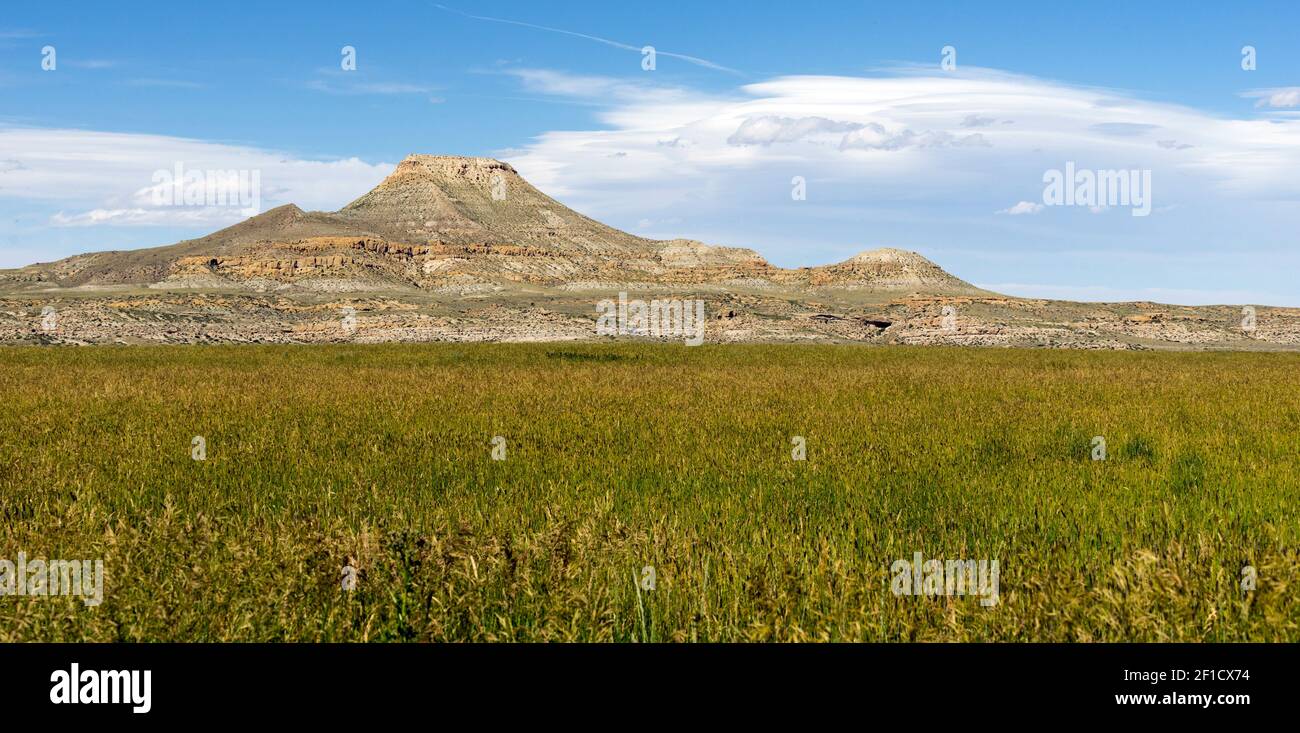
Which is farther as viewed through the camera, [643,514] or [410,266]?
[410,266]

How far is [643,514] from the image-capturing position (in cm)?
807

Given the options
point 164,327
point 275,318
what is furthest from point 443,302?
point 164,327

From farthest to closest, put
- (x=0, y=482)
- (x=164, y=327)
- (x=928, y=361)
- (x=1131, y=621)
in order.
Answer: (x=164, y=327)
(x=928, y=361)
(x=0, y=482)
(x=1131, y=621)

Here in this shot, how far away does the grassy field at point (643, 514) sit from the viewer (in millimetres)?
5531

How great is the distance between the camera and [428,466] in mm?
10859

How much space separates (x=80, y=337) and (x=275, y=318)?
25.4 meters

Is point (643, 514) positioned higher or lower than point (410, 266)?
lower

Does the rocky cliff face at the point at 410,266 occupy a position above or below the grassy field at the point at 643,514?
above

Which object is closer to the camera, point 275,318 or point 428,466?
point 428,466

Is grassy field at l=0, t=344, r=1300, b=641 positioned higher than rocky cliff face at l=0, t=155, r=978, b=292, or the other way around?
rocky cliff face at l=0, t=155, r=978, b=292

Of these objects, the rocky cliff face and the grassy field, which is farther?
the rocky cliff face

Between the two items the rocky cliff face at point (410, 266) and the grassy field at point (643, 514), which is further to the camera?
the rocky cliff face at point (410, 266)

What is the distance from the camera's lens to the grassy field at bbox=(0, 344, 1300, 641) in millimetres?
5531
